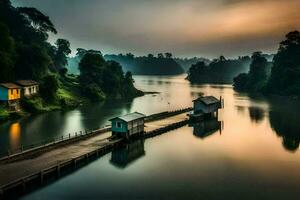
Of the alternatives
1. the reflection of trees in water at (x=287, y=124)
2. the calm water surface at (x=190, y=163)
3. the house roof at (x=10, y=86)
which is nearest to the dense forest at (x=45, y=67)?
the house roof at (x=10, y=86)

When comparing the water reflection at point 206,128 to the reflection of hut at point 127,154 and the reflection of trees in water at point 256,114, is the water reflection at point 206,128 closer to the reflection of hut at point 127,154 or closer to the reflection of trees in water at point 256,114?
the reflection of trees in water at point 256,114

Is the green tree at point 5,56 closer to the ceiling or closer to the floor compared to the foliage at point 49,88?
closer to the ceiling

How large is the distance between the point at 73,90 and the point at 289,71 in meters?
113

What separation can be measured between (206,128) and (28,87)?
54620 mm

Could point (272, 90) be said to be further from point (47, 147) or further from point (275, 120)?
point (47, 147)

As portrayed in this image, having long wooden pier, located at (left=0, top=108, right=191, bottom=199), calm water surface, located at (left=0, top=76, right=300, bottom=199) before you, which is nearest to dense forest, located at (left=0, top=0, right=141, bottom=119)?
calm water surface, located at (left=0, top=76, right=300, bottom=199)

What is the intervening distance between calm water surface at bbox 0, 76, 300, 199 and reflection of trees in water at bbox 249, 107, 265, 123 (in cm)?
657

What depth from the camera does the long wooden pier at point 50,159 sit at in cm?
4412

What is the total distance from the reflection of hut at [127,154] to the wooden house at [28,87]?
161 ft

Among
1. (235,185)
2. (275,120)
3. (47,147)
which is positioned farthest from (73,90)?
(235,185)

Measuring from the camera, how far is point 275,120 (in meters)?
105

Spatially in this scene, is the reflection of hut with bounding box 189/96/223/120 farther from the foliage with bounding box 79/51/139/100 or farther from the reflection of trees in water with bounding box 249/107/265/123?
the foliage with bounding box 79/51/139/100

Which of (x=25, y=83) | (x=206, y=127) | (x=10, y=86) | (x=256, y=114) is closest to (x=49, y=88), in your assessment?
(x=25, y=83)

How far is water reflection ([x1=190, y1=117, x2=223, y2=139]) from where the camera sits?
82.9 meters
